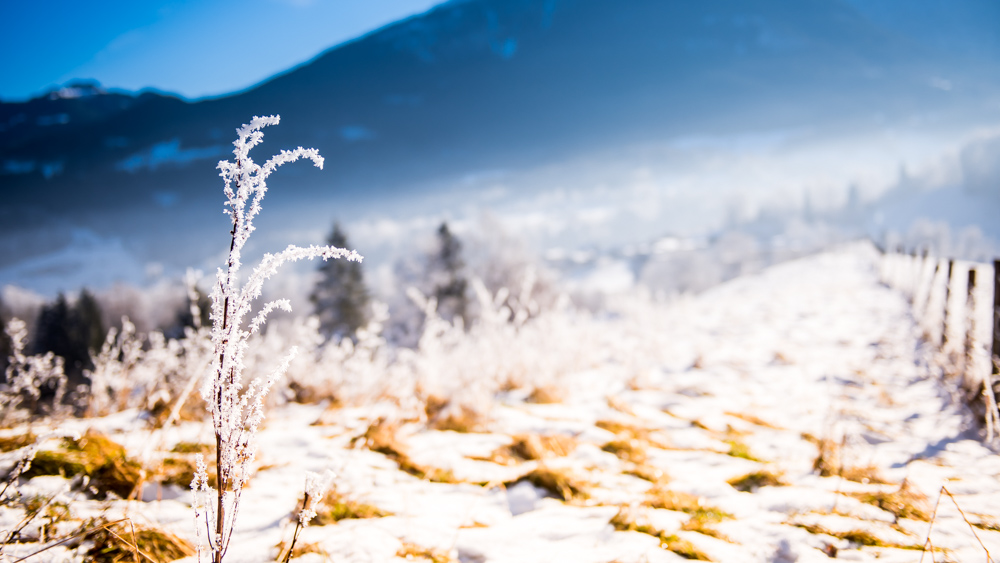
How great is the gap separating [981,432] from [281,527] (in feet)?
15.4

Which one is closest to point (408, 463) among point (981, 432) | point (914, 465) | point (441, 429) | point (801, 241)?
point (441, 429)

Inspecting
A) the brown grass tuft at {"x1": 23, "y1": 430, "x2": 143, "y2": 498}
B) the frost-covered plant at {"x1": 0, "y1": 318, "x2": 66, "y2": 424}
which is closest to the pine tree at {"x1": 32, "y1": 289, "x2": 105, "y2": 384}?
the frost-covered plant at {"x1": 0, "y1": 318, "x2": 66, "y2": 424}

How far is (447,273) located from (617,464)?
1728 cm

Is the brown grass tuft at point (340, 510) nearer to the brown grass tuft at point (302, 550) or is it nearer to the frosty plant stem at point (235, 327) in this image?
the brown grass tuft at point (302, 550)

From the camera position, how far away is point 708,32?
8088 cm

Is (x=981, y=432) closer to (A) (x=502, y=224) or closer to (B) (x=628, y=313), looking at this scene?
(B) (x=628, y=313)

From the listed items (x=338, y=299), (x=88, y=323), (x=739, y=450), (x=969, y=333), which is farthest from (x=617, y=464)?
(x=88, y=323)

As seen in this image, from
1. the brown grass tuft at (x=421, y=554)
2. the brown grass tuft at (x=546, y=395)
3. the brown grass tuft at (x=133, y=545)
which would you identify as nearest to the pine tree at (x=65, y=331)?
the brown grass tuft at (x=133, y=545)

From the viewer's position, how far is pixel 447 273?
19.2 meters

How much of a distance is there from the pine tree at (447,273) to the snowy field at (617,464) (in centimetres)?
1475

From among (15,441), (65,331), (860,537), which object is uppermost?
(15,441)

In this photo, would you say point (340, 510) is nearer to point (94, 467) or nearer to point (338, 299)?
point (94, 467)

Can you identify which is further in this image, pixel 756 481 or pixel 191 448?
pixel 191 448

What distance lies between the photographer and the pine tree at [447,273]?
1905cm
